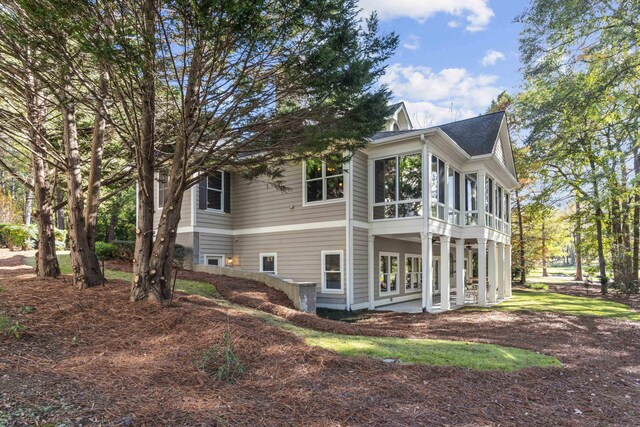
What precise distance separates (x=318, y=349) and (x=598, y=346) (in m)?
5.98

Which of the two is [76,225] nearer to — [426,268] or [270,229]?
[270,229]

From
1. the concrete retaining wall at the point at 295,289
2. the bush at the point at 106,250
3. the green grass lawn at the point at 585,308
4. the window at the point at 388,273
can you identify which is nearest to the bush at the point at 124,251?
the bush at the point at 106,250

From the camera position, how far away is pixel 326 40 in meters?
5.98

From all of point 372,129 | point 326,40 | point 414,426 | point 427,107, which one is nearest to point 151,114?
point 326,40

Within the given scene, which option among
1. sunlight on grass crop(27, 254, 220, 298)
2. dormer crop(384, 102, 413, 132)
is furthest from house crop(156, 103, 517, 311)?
sunlight on grass crop(27, 254, 220, 298)

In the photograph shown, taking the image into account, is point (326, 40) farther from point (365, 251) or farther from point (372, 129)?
point (365, 251)

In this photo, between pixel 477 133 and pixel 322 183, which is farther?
pixel 477 133

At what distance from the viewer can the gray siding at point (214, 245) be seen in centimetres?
1399

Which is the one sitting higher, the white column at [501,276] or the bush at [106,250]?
the bush at [106,250]

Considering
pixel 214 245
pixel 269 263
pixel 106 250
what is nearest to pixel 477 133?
pixel 269 263

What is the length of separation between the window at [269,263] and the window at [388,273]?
372 cm

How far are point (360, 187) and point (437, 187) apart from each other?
2509 mm

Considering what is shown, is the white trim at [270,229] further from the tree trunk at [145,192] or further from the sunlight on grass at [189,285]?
the tree trunk at [145,192]

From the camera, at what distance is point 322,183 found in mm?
12992
